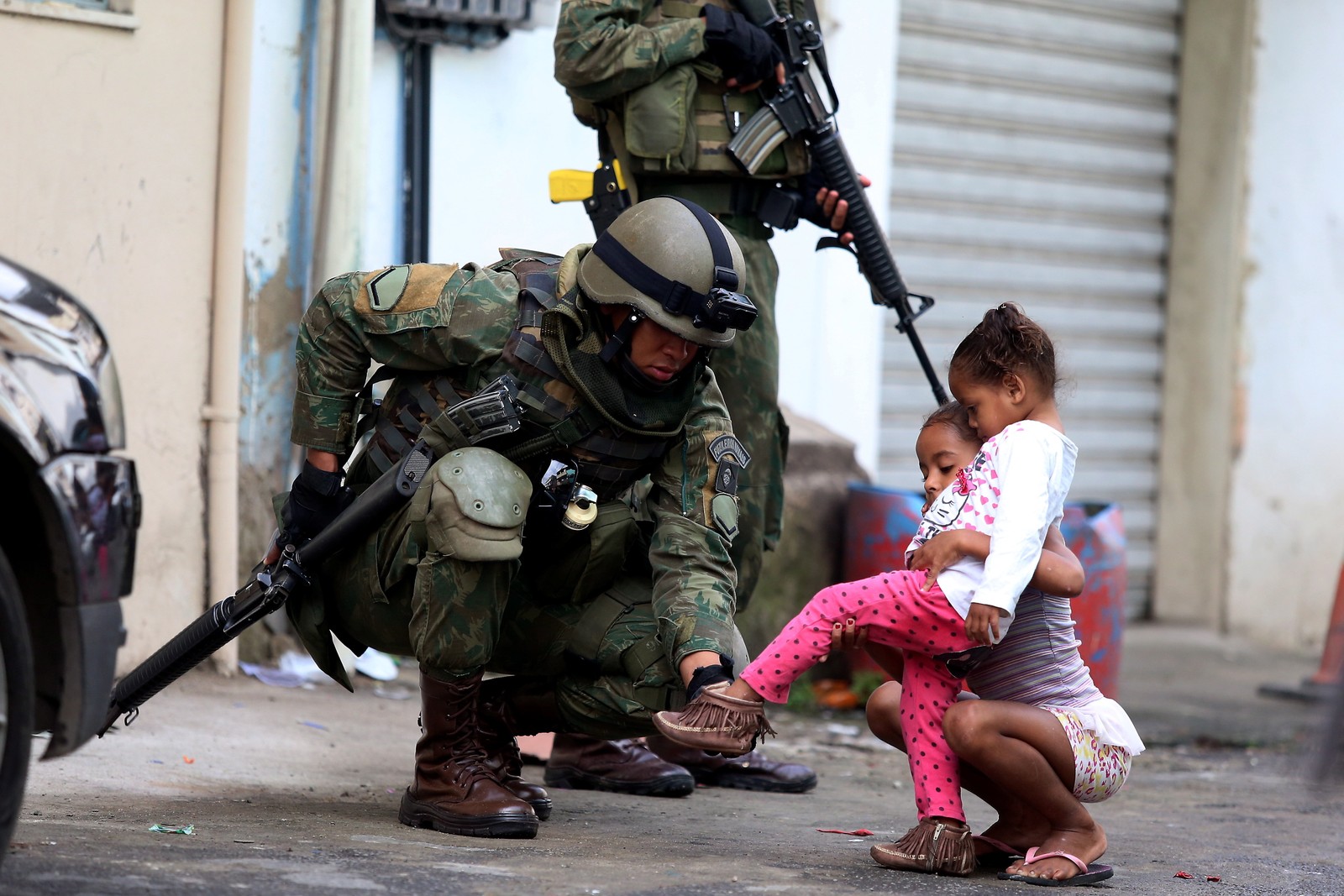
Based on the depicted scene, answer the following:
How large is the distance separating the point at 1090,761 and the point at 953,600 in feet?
1.23

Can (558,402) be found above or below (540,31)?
below

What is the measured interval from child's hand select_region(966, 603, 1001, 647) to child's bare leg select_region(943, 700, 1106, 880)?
0.14m

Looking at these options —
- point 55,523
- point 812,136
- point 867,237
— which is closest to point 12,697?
point 55,523

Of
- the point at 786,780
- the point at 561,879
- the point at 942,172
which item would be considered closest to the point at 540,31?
the point at 942,172

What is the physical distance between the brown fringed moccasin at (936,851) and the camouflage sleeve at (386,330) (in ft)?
3.75

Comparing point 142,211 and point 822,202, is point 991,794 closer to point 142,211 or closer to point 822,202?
point 822,202

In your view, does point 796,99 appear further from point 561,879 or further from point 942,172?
point 942,172

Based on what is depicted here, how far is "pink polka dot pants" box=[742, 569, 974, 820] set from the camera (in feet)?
8.77

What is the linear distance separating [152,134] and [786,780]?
94.9 inches

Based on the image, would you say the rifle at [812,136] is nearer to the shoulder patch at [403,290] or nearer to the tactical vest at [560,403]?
the tactical vest at [560,403]

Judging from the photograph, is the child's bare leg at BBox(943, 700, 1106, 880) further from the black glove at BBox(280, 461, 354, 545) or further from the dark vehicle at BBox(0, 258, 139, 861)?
the dark vehicle at BBox(0, 258, 139, 861)

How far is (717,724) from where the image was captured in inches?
103

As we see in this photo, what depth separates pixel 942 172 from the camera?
675 centimetres

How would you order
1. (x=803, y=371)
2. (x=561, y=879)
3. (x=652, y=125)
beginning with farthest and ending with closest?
(x=803, y=371) < (x=652, y=125) < (x=561, y=879)
